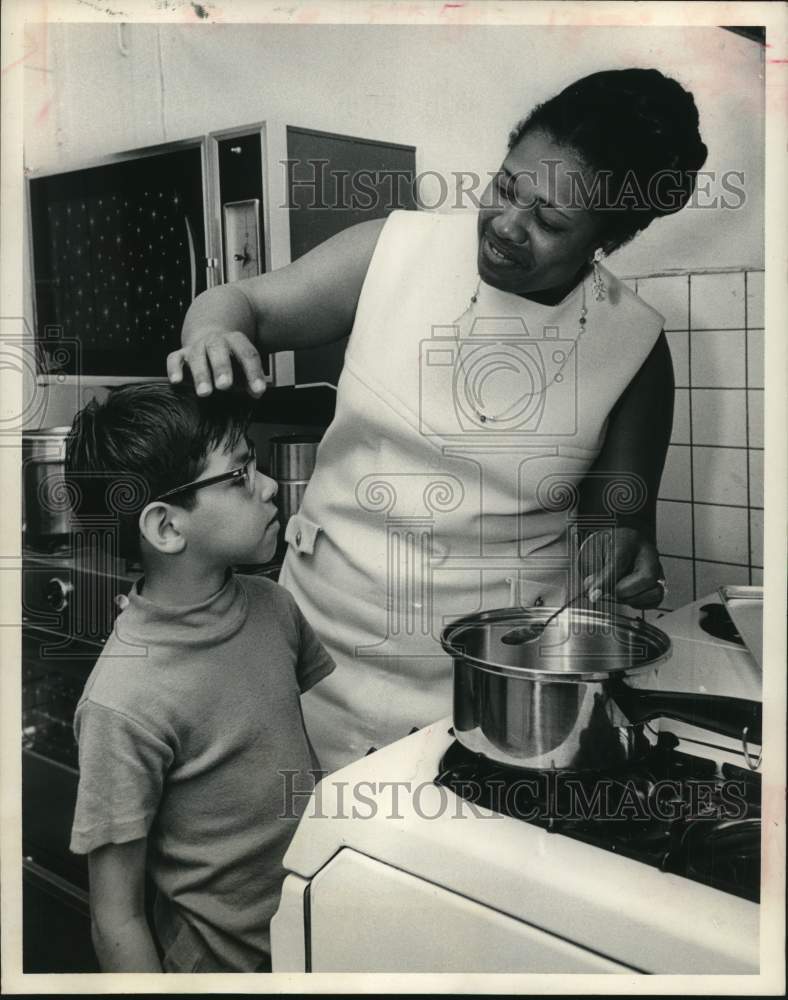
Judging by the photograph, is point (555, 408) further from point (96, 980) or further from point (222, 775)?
point (96, 980)

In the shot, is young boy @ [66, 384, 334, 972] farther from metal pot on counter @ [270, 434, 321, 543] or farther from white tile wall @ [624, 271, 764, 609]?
white tile wall @ [624, 271, 764, 609]

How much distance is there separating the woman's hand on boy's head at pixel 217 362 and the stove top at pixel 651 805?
451mm

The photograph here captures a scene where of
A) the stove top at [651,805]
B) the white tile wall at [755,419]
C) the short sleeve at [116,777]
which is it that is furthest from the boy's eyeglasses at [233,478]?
the white tile wall at [755,419]

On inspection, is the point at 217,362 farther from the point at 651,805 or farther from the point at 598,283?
the point at 651,805

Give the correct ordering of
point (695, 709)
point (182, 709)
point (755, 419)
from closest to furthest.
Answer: point (695, 709)
point (182, 709)
point (755, 419)

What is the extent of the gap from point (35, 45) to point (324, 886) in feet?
3.20

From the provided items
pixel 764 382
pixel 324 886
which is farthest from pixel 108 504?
pixel 764 382

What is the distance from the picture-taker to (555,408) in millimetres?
1018

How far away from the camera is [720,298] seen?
1027 millimetres

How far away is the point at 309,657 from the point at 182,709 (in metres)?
0.17

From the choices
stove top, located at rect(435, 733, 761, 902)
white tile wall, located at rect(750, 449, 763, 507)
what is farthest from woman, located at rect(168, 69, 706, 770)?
stove top, located at rect(435, 733, 761, 902)

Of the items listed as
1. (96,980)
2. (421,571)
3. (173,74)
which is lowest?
(96,980)

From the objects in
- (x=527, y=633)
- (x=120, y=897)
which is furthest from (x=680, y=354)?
(x=120, y=897)

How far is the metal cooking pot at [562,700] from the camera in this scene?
76cm
